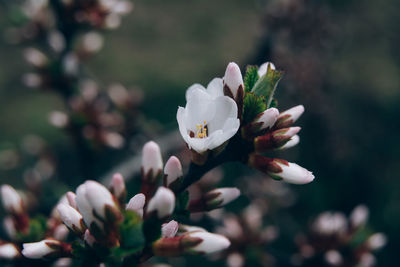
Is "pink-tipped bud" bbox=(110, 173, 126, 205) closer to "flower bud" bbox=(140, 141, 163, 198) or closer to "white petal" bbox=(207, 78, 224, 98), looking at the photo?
"flower bud" bbox=(140, 141, 163, 198)

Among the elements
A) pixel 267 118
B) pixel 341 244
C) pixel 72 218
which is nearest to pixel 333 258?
pixel 341 244

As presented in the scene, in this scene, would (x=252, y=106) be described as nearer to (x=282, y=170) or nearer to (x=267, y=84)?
(x=267, y=84)

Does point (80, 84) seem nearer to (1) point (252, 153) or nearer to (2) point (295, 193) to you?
(1) point (252, 153)

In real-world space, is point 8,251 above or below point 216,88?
below

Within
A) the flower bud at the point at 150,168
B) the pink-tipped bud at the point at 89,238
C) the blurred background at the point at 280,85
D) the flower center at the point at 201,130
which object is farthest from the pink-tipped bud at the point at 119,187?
the blurred background at the point at 280,85

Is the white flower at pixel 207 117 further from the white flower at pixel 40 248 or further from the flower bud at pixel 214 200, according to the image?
the white flower at pixel 40 248

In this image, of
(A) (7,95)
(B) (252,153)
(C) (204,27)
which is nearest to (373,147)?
(C) (204,27)

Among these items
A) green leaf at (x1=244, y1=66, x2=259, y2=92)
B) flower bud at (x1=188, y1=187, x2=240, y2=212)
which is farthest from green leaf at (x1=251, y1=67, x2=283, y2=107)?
flower bud at (x1=188, y1=187, x2=240, y2=212)
